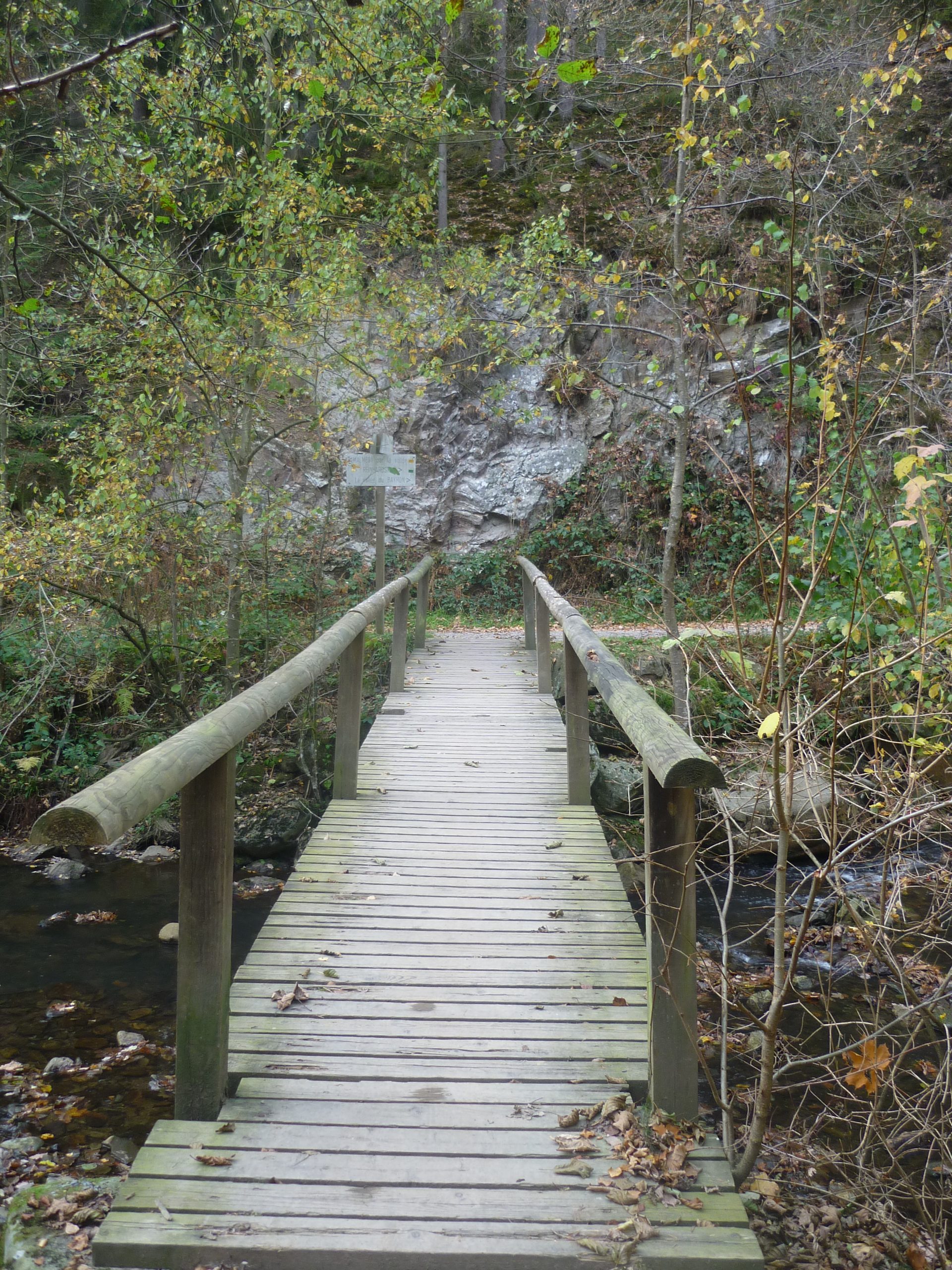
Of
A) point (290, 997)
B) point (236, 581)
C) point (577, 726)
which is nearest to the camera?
point (290, 997)

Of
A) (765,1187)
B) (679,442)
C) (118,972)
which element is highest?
(679,442)

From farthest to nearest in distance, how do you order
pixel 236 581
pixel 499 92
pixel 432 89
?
1. pixel 499 92
2. pixel 236 581
3. pixel 432 89

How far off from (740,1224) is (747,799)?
566 cm

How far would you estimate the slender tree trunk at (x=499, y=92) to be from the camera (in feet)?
55.5

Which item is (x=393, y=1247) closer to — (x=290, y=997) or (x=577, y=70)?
(x=290, y=997)

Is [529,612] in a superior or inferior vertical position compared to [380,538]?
inferior

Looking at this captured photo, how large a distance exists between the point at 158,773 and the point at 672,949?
138 cm

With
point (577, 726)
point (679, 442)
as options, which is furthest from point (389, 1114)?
point (679, 442)

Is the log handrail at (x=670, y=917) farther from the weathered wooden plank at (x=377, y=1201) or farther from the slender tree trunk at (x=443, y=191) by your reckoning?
the slender tree trunk at (x=443, y=191)

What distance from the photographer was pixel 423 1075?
8.23 ft

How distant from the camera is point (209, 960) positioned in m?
2.29

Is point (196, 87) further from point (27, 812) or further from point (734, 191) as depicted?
point (734, 191)

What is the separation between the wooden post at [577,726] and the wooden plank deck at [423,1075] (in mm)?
303

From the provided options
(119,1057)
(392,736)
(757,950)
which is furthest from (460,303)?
(119,1057)
